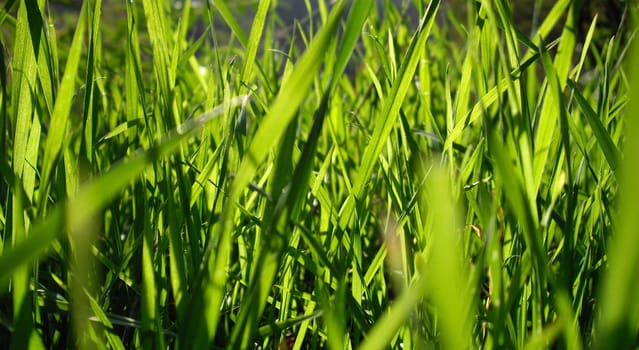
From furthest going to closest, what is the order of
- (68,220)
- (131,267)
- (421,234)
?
(131,267) < (421,234) < (68,220)

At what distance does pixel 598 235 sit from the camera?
48 centimetres

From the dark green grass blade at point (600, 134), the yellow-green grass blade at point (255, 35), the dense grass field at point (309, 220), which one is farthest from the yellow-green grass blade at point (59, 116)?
the dark green grass blade at point (600, 134)

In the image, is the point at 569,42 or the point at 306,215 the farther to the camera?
the point at 306,215

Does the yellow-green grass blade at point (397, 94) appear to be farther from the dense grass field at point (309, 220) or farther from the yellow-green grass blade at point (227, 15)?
the yellow-green grass blade at point (227, 15)

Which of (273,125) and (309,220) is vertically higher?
(273,125)

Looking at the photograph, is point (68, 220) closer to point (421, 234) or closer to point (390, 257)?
point (421, 234)

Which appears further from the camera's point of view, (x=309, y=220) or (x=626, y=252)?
(x=309, y=220)

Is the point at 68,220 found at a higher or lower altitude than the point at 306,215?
higher

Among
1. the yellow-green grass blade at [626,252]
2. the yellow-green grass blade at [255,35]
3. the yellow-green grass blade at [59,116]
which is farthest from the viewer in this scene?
the yellow-green grass blade at [255,35]

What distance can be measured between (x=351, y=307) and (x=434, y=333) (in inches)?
2.9

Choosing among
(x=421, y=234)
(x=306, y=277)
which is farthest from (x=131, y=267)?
(x=421, y=234)

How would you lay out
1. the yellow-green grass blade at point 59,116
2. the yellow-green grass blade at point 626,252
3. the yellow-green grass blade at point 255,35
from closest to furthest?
1. the yellow-green grass blade at point 626,252
2. the yellow-green grass blade at point 59,116
3. the yellow-green grass blade at point 255,35

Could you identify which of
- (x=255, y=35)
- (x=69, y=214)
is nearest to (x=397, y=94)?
(x=255, y=35)

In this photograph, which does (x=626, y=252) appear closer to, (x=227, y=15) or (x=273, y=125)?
(x=273, y=125)
